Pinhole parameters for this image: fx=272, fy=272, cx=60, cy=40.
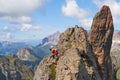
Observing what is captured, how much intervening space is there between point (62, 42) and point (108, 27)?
2132 cm

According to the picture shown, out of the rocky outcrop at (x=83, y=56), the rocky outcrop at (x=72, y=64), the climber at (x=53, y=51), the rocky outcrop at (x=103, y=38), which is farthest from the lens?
the rocky outcrop at (x=103, y=38)

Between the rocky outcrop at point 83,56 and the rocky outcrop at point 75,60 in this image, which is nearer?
the rocky outcrop at point 75,60

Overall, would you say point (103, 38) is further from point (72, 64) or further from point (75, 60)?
point (72, 64)

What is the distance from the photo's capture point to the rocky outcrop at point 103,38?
230 feet

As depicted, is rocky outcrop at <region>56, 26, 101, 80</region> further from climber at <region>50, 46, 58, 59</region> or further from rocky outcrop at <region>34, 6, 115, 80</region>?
climber at <region>50, 46, 58, 59</region>

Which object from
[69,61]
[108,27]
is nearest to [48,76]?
[69,61]

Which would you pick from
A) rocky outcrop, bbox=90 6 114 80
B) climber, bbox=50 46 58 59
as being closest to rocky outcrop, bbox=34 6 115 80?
rocky outcrop, bbox=90 6 114 80

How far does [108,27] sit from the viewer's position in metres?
79.6

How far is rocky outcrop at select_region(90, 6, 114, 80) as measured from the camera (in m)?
70.2

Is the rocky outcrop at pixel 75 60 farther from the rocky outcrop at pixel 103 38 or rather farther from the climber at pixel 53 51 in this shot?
the rocky outcrop at pixel 103 38

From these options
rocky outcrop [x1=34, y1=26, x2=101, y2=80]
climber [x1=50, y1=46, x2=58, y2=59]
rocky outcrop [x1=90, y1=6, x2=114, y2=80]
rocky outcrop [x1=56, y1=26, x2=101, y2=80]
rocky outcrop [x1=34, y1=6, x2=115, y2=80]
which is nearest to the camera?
rocky outcrop [x1=56, y1=26, x2=101, y2=80]

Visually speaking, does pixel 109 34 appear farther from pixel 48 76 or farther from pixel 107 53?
pixel 48 76

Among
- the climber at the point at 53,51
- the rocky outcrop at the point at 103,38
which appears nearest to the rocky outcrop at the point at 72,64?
the climber at the point at 53,51

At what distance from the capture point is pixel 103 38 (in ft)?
251
